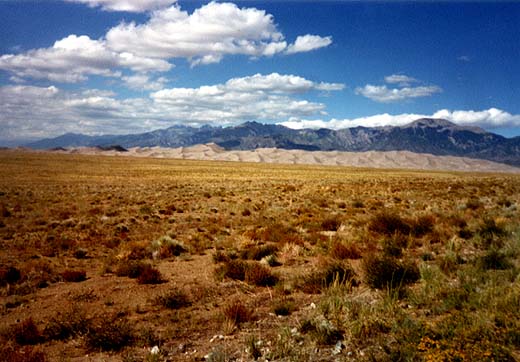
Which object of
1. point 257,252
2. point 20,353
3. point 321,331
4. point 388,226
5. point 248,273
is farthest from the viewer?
point 388,226

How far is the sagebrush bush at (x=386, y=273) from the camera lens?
7.89 metres

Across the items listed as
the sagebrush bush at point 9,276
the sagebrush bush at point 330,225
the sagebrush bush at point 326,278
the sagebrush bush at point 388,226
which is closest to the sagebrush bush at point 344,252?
the sagebrush bush at point 326,278

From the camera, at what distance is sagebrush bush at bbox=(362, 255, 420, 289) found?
7890 mm

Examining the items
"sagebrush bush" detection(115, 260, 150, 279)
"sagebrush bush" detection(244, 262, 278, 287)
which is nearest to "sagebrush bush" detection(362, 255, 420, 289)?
"sagebrush bush" detection(244, 262, 278, 287)

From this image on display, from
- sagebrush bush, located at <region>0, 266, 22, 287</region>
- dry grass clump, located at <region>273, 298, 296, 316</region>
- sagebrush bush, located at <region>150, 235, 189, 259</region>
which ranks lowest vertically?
sagebrush bush, located at <region>0, 266, 22, 287</region>

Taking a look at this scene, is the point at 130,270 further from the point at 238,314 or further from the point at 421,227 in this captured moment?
the point at 421,227

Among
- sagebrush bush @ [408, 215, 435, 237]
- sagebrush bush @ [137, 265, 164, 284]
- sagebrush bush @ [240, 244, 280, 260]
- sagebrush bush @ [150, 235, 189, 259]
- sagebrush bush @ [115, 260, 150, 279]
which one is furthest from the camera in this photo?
sagebrush bush @ [408, 215, 435, 237]

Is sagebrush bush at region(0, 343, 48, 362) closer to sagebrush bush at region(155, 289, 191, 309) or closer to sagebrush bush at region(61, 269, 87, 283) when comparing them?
sagebrush bush at region(155, 289, 191, 309)

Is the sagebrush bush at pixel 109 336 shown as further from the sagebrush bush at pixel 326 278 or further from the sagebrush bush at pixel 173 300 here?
the sagebrush bush at pixel 326 278

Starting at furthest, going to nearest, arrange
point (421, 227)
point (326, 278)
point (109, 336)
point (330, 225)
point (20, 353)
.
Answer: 1. point (330, 225)
2. point (421, 227)
3. point (326, 278)
4. point (109, 336)
5. point (20, 353)

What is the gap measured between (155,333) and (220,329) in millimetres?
1168

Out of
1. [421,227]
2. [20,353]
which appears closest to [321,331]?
[20,353]

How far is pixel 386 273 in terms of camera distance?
26.5 feet

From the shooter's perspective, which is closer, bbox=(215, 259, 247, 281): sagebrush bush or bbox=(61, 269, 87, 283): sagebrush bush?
bbox=(215, 259, 247, 281): sagebrush bush
